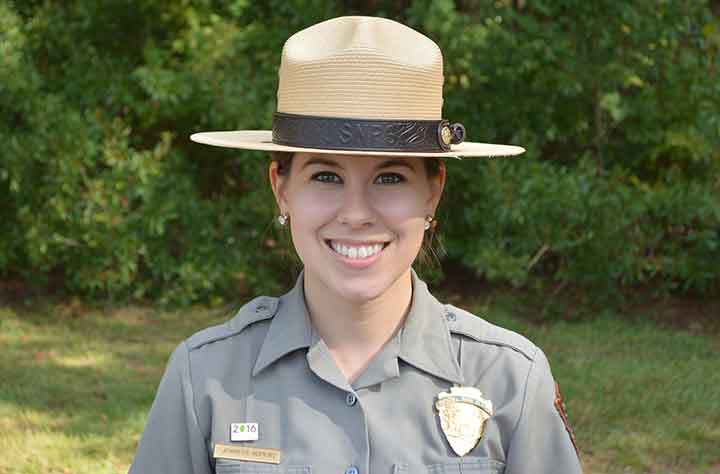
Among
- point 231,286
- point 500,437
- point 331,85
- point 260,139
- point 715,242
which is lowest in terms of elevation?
point 231,286

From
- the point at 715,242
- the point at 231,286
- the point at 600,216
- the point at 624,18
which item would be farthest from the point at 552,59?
the point at 231,286

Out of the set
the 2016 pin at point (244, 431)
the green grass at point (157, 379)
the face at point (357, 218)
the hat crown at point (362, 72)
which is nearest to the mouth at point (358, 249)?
the face at point (357, 218)

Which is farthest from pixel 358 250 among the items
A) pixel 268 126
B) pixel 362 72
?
pixel 268 126

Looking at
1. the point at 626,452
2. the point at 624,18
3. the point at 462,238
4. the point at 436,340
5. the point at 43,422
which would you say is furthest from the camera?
the point at 462,238

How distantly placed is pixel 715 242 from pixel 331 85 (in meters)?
4.83

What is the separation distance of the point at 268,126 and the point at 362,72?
178 inches

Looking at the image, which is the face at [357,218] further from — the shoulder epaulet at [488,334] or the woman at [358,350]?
the shoulder epaulet at [488,334]

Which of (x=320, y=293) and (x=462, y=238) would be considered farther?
(x=462, y=238)

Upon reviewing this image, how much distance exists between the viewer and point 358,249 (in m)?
2.19

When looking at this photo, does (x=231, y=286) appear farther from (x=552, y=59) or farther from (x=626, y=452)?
(x=626, y=452)

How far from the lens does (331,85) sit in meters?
2.18

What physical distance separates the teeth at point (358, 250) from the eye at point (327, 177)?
12cm

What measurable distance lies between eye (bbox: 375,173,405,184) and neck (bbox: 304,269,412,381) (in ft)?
0.72

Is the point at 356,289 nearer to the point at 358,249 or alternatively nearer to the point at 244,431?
the point at 358,249
